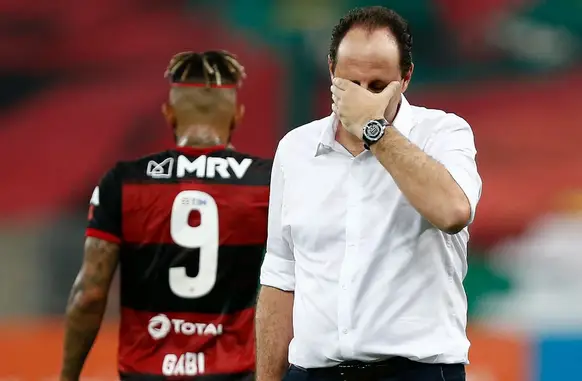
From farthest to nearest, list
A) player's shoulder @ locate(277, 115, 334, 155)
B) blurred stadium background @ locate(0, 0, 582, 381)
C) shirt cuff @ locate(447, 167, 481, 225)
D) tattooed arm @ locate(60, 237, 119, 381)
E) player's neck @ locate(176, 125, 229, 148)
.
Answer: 1. blurred stadium background @ locate(0, 0, 582, 381)
2. player's neck @ locate(176, 125, 229, 148)
3. tattooed arm @ locate(60, 237, 119, 381)
4. player's shoulder @ locate(277, 115, 334, 155)
5. shirt cuff @ locate(447, 167, 481, 225)

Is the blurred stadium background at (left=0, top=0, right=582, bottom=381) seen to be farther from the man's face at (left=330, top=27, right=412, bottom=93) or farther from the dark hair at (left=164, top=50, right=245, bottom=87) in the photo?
the man's face at (left=330, top=27, right=412, bottom=93)

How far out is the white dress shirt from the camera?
7.38 feet

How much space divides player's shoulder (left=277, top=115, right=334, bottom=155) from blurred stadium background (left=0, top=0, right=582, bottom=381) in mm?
5546

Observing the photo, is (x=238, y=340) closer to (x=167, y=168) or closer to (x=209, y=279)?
(x=209, y=279)

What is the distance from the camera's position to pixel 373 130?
87.7 inches

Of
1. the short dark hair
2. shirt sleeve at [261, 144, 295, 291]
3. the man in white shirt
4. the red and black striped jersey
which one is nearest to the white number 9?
the red and black striped jersey

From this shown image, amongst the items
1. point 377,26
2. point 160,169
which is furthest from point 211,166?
point 377,26

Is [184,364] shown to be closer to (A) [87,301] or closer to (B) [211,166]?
(A) [87,301]

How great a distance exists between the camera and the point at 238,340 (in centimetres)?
330

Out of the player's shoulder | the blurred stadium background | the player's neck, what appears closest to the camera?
the player's shoulder

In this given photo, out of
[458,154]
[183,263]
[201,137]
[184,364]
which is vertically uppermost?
[201,137]

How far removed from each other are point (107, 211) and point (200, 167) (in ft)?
0.95

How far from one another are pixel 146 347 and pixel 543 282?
470 cm

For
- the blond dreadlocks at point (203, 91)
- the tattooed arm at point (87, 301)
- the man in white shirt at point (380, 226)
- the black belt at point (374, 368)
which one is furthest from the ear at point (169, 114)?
the black belt at point (374, 368)
